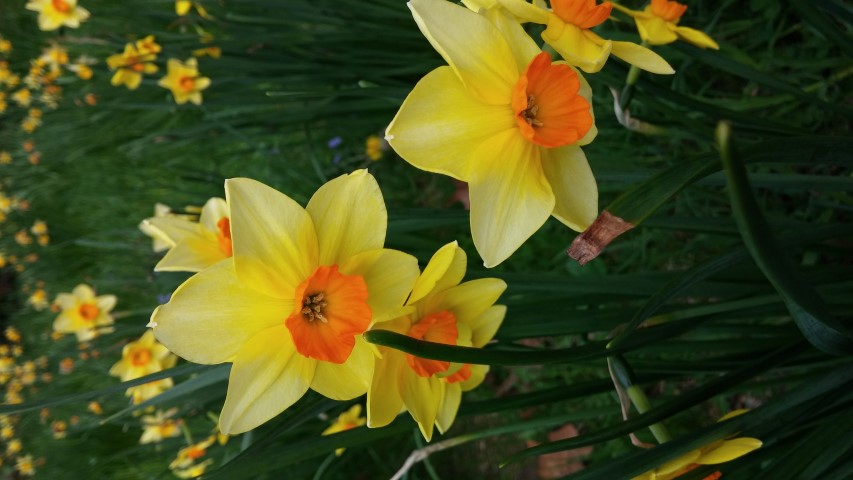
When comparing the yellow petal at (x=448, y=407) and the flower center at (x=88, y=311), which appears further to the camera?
the flower center at (x=88, y=311)

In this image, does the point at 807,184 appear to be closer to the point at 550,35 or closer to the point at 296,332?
the point at 550,35

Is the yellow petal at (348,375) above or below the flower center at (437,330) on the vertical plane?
below

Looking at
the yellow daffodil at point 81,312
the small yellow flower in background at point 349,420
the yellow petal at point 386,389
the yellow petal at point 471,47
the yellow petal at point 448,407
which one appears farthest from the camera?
the yellow daffodil at point 81,312

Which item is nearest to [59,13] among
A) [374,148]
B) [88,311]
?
[88,311]

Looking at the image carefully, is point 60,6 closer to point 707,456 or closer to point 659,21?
point 659,21

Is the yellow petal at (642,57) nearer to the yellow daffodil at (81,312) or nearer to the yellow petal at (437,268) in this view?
the yellow petal at (437,268)

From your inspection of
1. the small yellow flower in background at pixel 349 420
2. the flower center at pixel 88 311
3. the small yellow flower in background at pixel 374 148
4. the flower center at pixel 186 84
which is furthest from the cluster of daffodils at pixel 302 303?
the flower center at pixel 88 311
